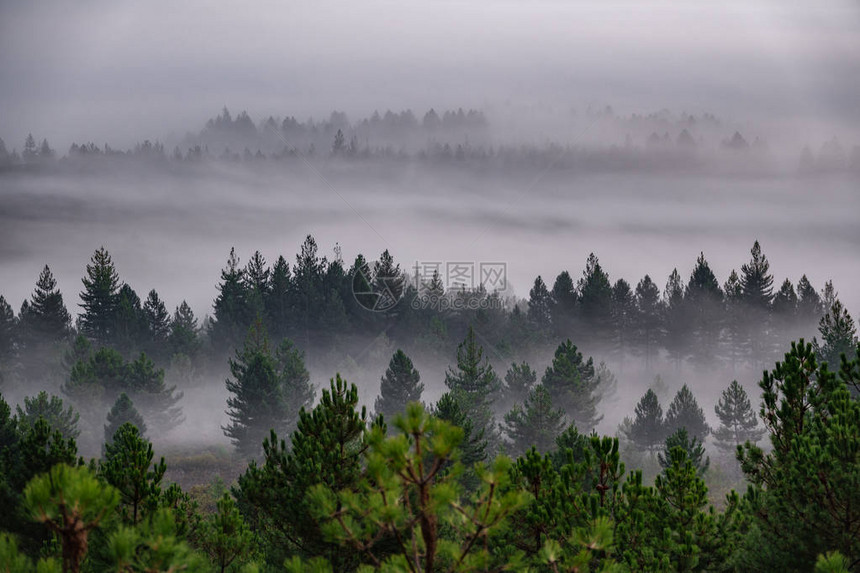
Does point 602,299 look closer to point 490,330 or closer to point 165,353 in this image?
point 490,330

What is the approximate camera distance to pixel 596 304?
96.7 metres

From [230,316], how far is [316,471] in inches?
3066

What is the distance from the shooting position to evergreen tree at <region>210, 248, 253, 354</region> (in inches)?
3501

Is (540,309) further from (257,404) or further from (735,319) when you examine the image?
(257,404)

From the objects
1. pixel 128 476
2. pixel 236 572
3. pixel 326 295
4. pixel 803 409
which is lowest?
pixel 236 572

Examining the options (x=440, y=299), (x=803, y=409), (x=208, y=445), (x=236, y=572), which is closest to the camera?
(x=803, y=409)

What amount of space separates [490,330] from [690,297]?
2658cm

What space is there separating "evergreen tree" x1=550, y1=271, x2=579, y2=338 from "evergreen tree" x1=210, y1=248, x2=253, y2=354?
129ft

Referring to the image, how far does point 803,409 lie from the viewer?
46.2 feet

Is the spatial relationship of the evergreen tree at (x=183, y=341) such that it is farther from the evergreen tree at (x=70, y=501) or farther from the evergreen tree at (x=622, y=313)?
the evergreen tree at (x=70, y=501)

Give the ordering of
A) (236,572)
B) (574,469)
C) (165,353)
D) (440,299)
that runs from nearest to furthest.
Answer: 1. (574,469)
2. (236,572)
3. (165,353)
4. (440,299)

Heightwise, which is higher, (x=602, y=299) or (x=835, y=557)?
(x=602, y=299)

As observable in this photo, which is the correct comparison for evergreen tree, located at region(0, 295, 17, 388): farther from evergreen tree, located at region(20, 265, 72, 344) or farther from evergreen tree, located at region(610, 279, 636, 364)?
evergreen tree, located at region(610, 279, 636, 364)

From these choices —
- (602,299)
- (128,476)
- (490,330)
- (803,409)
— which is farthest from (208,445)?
(803,409)
